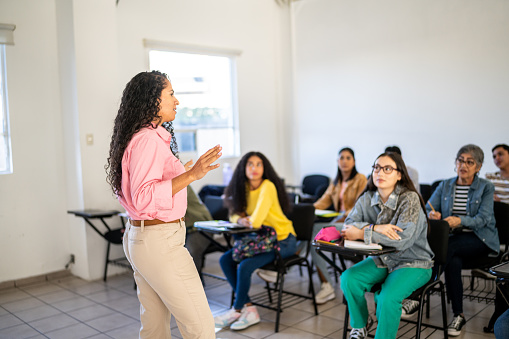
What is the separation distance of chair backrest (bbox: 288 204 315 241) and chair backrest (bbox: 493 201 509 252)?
1.42 metres

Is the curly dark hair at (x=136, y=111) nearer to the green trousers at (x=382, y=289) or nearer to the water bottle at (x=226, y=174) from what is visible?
the green trousers at (x=382, y=289)

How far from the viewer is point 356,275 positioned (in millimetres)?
3033

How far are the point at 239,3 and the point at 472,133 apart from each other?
351 centimetres

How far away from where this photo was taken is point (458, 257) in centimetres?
358

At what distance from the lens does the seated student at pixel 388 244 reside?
2842mm

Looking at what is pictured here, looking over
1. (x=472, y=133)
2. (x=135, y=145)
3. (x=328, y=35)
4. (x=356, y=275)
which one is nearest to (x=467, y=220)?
(x=356, y=275)

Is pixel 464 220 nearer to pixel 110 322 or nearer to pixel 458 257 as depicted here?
pixel 458 257

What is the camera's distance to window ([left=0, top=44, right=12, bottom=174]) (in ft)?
16.0

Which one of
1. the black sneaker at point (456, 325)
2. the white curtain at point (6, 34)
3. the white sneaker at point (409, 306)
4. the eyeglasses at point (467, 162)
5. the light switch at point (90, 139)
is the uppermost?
the white curtain at point (6, 34)

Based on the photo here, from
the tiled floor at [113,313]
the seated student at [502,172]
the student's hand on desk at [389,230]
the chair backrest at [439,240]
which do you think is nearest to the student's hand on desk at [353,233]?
the student's hand on desk at [389,230]

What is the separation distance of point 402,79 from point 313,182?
1731 millimetres

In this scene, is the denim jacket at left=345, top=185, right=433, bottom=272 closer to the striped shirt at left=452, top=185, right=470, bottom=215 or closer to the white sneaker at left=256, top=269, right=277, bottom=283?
the striped shirt at left=452, top=185, right=470, bottom=215

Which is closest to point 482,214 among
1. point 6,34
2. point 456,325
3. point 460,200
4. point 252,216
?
point 460,200

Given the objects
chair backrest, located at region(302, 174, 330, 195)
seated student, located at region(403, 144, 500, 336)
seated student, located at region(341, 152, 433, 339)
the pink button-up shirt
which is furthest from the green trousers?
chair backrest, located at region(302, 174, 330, 195)
